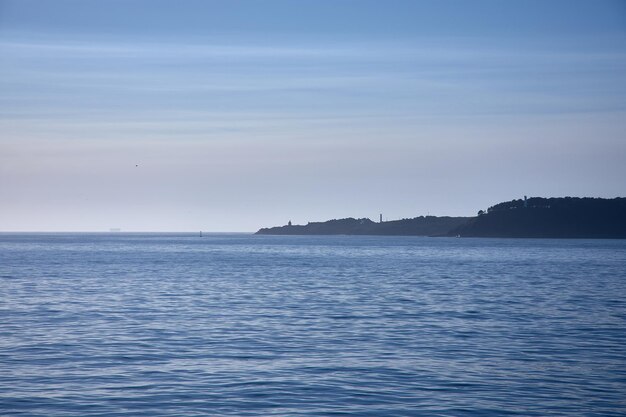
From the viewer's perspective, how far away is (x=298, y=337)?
3347 cm

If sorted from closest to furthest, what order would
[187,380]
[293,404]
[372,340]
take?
[293,404], [187,380], [372,340]

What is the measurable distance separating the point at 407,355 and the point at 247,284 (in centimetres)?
3829

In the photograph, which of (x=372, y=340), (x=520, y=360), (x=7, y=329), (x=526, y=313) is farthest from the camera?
(x=526, y=313)

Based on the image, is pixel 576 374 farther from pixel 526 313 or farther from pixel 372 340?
pixel 526 313

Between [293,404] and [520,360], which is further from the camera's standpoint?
[520,360]

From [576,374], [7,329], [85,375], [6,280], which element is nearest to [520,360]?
[576,374]

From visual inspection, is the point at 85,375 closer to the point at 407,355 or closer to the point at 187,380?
the point at 187,380

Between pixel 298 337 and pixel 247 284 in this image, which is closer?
pixel 298 337

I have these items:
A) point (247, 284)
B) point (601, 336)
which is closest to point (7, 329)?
point (601, 336)

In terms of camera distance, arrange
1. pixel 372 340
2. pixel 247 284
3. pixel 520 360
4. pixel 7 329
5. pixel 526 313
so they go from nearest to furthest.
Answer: pixel 520 360, pixel 372 340, pixel 7 329, pixel 526 313, pixel 247 284

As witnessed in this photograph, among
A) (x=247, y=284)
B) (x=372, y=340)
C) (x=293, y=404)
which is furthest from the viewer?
(x=247, y=284)

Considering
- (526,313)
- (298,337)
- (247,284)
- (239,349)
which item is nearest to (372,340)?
(298,337)

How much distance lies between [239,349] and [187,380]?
5885 millimetres

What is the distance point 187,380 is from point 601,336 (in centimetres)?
1872
